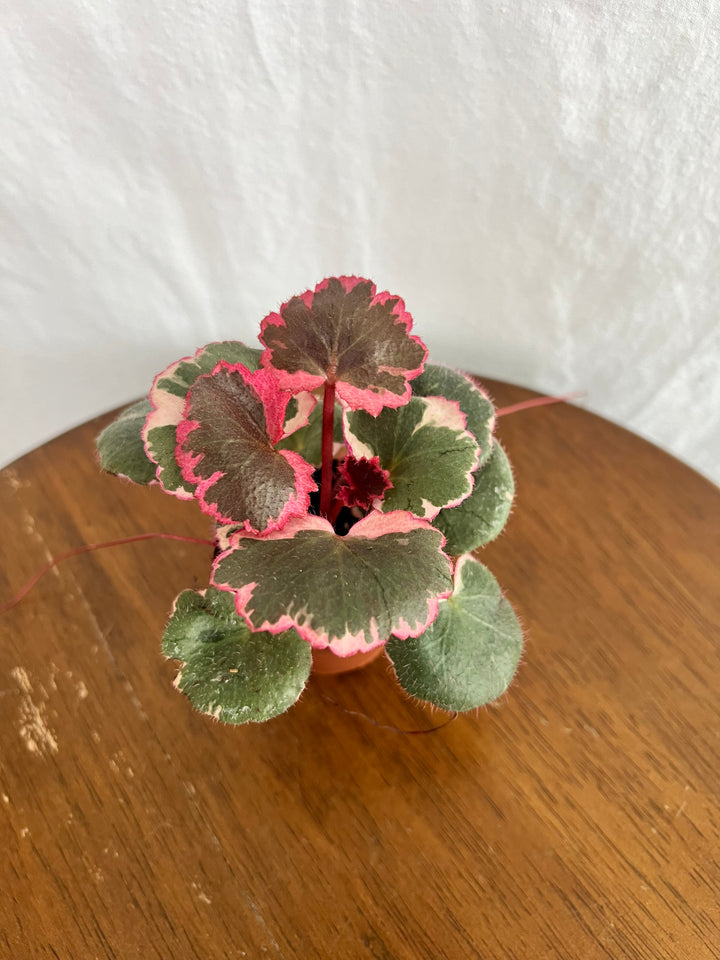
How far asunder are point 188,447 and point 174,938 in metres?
0.29

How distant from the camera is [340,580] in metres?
0.38

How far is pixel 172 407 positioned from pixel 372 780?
271mm

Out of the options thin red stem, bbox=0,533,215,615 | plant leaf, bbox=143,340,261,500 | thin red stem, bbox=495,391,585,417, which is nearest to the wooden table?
thin red stem, bbox=0,533,215,615

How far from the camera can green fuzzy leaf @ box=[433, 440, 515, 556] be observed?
1.53 ft

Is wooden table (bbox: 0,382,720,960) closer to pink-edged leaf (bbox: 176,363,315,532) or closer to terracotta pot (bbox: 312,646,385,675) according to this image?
terracotta pot (bbox: 312,646,385,675)

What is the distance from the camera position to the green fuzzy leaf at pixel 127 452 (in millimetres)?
454

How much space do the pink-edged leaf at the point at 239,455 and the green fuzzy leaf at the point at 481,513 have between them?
0.10 m

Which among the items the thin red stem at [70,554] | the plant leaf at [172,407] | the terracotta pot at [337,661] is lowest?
the thin red stem at [70,554]

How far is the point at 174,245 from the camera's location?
833 millimetres

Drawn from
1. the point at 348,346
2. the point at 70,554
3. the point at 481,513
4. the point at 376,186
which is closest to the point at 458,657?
the point at 481,513

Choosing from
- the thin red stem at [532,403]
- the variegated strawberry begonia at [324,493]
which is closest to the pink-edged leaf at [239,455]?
the variegated strawberry begonia at [324,493]

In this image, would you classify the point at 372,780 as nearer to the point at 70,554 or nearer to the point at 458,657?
the point at 458,657

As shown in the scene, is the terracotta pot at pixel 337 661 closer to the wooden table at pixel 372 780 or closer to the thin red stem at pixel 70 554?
the wooden table at pixel 372 780

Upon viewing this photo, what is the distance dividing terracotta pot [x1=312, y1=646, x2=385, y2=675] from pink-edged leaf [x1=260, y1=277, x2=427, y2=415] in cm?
19
